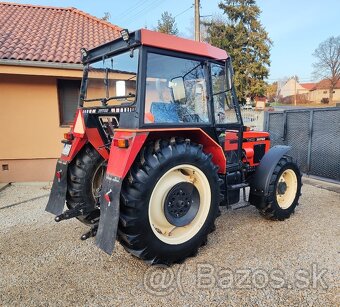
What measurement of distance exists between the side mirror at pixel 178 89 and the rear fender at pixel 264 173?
5.26 feet

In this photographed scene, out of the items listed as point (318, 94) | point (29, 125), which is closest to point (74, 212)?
point (29, 125)

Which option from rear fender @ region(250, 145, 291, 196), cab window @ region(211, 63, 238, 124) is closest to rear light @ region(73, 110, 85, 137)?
cab window @ region(211, 63, 238, 124)

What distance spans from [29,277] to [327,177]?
618 cm

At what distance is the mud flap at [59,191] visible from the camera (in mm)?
3566

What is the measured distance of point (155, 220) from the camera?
3041 millimetres

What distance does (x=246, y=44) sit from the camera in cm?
2341

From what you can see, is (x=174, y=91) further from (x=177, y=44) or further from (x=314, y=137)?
(x=314, y=137)

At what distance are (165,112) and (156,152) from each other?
0.51 m

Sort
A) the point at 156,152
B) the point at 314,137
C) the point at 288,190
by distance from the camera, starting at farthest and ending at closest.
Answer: the point at 314,137 → the point at 288,190 → the point at 156,152

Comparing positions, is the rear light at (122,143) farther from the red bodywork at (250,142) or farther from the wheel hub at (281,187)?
the wheel hub at (281,187)

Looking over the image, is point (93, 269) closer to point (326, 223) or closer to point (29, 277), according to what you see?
point (29, 277)

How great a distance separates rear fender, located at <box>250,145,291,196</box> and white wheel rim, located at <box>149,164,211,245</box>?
3.58 ft

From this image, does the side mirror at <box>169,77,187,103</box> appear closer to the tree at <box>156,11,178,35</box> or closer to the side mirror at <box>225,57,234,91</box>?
the side mirror at <box>225,57,234,91</box>

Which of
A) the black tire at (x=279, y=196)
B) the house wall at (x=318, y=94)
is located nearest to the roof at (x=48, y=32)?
the black tire at (x=279, y=196)
